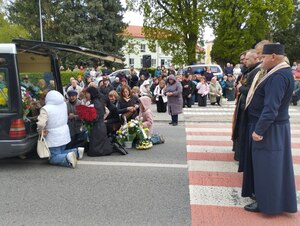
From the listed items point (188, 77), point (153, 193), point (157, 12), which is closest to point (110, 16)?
point (157, 12)

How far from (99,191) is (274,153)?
2.47 m

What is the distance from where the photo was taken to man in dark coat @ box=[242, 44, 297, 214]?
378 centimetres

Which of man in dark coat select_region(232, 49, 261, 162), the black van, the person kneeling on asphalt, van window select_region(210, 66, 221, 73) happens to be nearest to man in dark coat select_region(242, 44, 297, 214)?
man in dark coat select_region(232, 49, 261, 162)

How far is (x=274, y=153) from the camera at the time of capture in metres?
3.92

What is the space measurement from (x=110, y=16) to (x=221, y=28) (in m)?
14.5

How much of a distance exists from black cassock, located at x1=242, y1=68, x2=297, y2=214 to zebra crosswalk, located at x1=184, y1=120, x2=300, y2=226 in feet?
0.68

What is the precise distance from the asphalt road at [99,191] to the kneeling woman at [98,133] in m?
0.19

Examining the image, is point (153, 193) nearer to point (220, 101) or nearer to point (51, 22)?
point (220, 101)

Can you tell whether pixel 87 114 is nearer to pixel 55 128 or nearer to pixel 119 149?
pixel 55 128

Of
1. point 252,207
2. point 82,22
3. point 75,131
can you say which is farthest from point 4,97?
point 82,22

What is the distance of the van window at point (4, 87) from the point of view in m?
5.71

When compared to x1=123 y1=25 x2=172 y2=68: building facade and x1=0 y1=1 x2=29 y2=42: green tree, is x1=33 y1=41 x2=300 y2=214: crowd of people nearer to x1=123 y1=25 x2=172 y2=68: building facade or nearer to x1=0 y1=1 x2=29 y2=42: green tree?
x1=0 y1=1 x2=29 y2=42: green tree

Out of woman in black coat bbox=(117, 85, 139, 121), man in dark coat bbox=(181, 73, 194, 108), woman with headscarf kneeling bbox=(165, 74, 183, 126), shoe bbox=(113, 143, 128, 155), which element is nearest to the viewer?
shoe bbox=(113, 143, 128, 155)

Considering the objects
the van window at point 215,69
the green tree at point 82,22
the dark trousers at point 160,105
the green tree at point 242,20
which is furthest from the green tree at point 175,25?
the dark trousers at point 160,105
